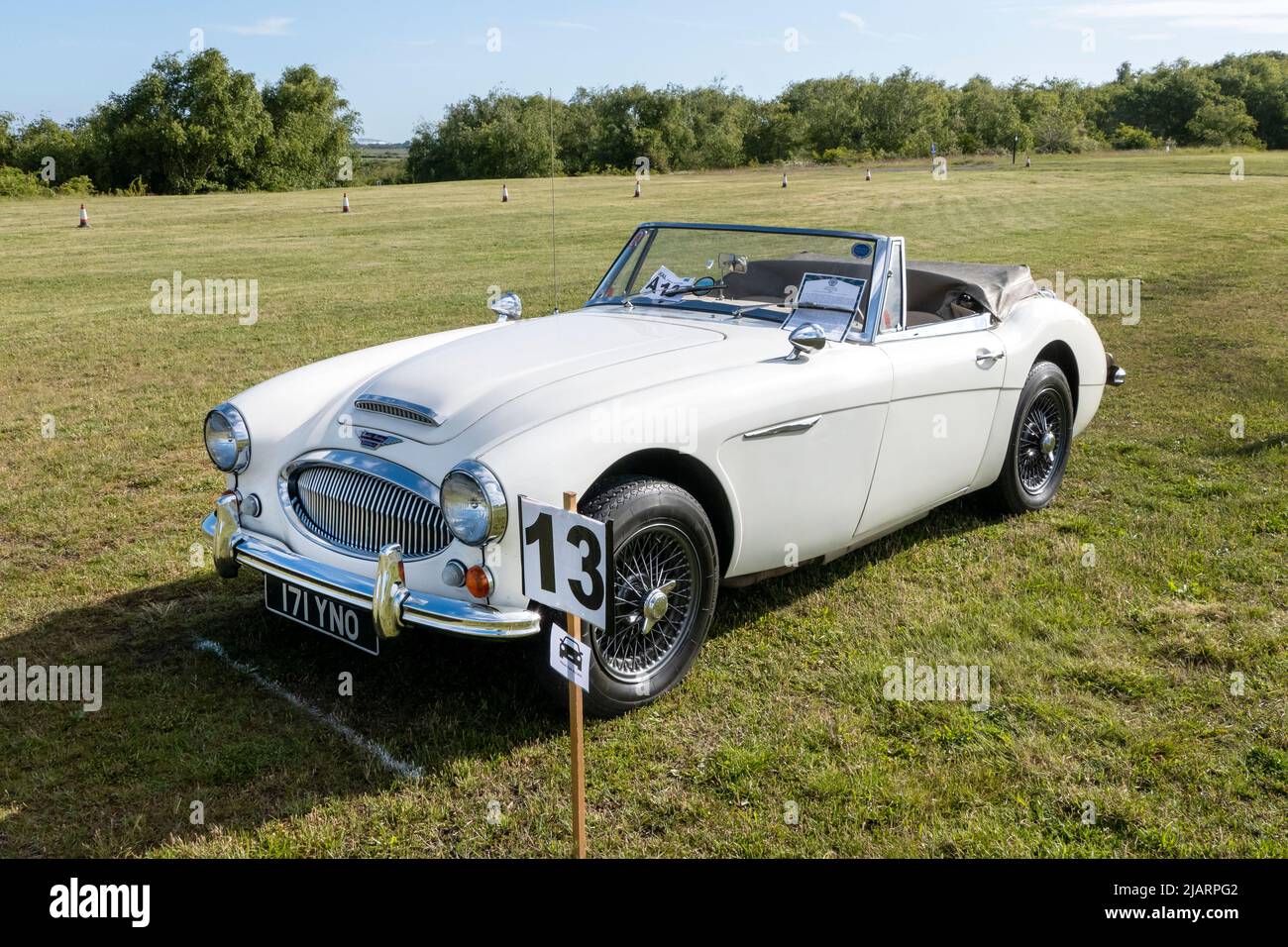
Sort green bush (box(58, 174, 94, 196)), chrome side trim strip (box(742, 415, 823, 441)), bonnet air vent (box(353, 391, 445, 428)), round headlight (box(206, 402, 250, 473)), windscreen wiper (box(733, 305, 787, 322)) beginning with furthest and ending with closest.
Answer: green bush (box(58, 174, 94, 196)), windscreen wiper (box(733, 305, 787, 322)), round headlight (box(206, 402, 250, 473)), chrome side trim strip (box(742, 415, 823, 441)), bonnet air vent (box(353, 391, 445, 428))

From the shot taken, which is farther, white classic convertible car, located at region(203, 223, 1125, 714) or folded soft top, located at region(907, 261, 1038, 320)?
folded soft top, located at region(907, 261, 1038, 320)

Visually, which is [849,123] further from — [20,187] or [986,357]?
[986,357]

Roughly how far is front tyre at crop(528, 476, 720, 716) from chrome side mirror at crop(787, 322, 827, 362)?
820 millimetres

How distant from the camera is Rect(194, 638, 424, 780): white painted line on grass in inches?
137

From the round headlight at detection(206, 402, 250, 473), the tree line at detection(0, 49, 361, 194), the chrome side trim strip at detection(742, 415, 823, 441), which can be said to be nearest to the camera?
the chrome side trim strip at detection(742, 415, 823, 441)

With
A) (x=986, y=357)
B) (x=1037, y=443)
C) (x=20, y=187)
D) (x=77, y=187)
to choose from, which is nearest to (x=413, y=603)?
(x=986, y=357)

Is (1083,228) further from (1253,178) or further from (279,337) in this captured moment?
(1253,178)

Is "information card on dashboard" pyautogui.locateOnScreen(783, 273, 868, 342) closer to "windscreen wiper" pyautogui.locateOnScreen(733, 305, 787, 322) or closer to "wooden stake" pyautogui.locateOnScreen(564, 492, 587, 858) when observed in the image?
"windscreen wiper" pyautogui.locateOnScreen(733, 305, 787, 322)

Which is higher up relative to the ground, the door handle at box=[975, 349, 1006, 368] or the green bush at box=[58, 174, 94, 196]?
the green bush at box=[58, 174, 94, 196]

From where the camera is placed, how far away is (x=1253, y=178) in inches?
1465

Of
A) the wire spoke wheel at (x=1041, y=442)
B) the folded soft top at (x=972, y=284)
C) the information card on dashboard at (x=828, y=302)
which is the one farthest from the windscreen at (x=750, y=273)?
the wire spoke wheel at (x=1041, y=442)

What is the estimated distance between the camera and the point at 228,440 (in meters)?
4.16

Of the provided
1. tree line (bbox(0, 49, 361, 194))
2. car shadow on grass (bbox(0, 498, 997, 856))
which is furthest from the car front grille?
tree line (bbox(0, 49, 361, 194))

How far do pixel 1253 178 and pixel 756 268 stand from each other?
39.0 meters
